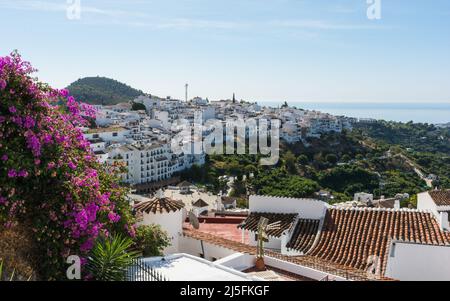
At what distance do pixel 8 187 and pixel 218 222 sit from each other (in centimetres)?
965

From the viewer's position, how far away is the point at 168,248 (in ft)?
36.4

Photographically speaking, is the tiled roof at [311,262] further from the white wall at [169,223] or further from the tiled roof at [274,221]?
the tiled roof at [274,221]

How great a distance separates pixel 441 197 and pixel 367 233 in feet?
28.2

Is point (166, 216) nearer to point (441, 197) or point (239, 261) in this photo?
point (239, 261)

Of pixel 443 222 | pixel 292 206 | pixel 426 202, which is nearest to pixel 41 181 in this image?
pixel 292 206

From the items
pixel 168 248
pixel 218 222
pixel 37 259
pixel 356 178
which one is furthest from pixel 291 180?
pixel 37 259

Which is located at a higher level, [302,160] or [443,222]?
[443,222]

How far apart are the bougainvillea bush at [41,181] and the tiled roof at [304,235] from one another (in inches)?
226

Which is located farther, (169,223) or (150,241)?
(169,223)

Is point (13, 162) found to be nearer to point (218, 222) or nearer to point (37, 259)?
point (37, 259)

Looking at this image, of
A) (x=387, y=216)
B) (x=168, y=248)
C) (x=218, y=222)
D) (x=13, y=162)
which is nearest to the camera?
(x=13, y=162)

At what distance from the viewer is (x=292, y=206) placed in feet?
42.5

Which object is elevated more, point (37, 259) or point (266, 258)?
point (37, 259)
